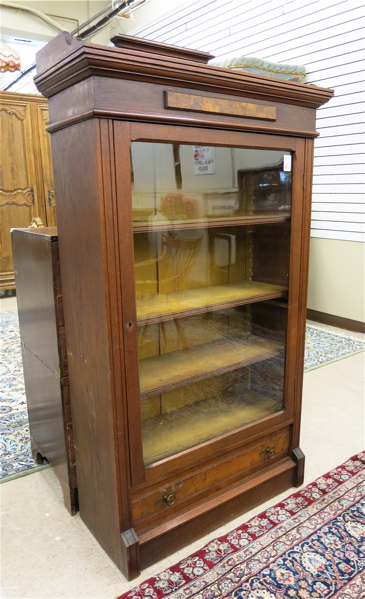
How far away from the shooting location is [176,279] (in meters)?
1.69

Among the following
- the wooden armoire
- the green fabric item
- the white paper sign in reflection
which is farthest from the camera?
the wooden armoire

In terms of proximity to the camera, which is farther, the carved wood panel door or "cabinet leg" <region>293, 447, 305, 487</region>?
the carved wood panel door

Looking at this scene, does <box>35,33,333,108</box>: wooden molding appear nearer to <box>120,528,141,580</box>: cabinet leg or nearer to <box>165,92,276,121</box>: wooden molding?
<box>165,92,276,121</box>: wooden molding

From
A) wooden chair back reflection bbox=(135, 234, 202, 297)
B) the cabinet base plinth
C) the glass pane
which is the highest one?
the glass pane

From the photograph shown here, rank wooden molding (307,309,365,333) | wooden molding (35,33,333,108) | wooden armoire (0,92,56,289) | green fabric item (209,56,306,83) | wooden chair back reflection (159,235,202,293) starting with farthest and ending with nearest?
1. wooden armoire (0,92,56,289)
2. wooden molding (307,309,365,333)
3. green fabric item (209,56,306,83)
4. wooden chair back reflection (159,235,202,293)
5. wooden molding (35,33,333,108)

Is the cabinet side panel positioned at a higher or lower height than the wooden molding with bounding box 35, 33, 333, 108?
lower

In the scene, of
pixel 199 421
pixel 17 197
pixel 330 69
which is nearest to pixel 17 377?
pixel 199 421

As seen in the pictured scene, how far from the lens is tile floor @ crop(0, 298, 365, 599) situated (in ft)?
4.68

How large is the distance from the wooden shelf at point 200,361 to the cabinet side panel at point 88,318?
0.16 metres

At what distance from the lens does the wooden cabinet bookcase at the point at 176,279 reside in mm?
1221

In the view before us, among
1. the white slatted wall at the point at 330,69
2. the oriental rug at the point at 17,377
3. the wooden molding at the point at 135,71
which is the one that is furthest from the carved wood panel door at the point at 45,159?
the wooden molding at the point at 135,71

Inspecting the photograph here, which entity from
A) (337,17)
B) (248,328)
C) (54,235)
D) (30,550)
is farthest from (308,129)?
(337,17)

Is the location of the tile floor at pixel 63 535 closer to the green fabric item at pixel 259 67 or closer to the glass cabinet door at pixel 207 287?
the glass cabinet door at pixel 207 287

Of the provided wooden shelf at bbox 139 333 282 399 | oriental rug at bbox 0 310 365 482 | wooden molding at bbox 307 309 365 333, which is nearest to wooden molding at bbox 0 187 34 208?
oriental rug at bbox 0 310 365 482
